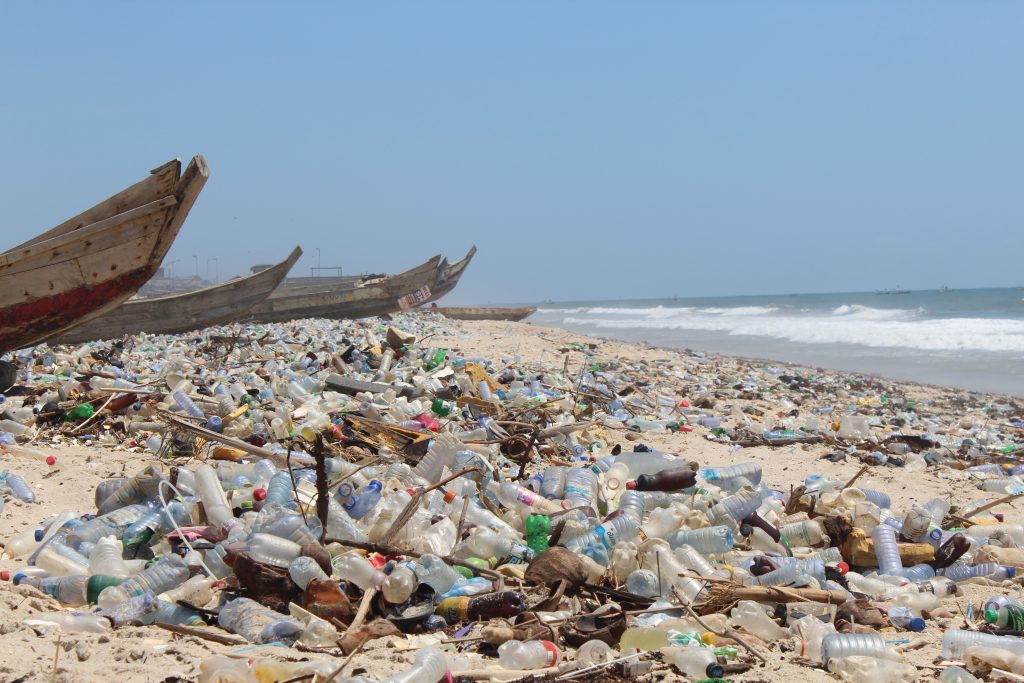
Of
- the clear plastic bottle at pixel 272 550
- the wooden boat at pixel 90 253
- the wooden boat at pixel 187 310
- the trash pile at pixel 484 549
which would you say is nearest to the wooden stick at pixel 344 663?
the trash pile at pixel 484 549

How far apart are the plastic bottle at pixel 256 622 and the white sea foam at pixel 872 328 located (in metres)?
19.3

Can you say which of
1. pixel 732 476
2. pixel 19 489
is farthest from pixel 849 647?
pixel 19 489

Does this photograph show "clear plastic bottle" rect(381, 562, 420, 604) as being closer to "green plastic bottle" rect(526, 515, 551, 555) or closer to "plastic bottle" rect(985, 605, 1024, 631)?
"green plastic bottle" rect(526, 515, 551, 555)

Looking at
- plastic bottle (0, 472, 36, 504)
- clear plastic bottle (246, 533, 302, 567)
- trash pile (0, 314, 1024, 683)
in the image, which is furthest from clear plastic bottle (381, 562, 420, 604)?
plastic bottle (0, 472, 36, 504)

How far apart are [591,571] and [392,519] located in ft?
2.67

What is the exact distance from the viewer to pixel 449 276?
23.5 meters

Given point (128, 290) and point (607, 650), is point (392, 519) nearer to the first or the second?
point (607, 650)

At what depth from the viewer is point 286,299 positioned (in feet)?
54.4

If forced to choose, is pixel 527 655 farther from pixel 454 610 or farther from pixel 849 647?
pixel 849 647

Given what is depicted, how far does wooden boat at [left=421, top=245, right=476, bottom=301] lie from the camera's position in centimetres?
2269

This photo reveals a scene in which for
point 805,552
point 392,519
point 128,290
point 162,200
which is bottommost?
point 805,552

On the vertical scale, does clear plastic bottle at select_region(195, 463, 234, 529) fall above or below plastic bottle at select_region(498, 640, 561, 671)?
above

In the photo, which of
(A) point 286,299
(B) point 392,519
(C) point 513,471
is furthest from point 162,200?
(A) point 286,299

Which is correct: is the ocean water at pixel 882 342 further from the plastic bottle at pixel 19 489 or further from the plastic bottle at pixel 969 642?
the plastic bottle at pixel 19 489
